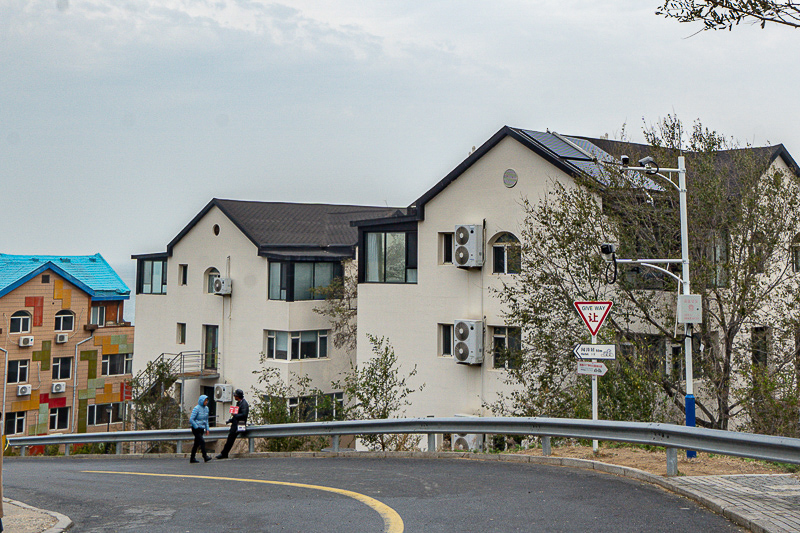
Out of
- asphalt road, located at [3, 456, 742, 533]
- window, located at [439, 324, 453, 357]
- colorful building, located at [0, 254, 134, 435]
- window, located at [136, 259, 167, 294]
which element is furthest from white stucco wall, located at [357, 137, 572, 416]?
colorful building, located at [0, 254, 134, 435]

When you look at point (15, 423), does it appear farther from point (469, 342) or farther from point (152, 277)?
point (469, 342)

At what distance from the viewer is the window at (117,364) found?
170ft

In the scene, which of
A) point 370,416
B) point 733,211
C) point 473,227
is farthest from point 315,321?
point 733,211

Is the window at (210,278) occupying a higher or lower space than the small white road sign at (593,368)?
higher

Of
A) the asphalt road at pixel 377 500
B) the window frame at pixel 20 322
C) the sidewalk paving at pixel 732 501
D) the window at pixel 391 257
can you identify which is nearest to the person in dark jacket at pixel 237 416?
the asphalt road at pixel 377 500

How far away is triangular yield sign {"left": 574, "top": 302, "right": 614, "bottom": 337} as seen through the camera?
525 inches

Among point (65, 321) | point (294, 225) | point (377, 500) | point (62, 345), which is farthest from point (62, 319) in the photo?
point (377, 500)

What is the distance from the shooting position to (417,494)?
10094mm

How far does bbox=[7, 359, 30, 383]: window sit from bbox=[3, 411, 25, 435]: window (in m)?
1.86

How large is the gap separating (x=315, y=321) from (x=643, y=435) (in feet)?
95.2

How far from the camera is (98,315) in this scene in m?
51.7

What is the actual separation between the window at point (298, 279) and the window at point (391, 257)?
635 centimetres

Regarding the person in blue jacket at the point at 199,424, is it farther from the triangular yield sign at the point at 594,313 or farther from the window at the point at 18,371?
the window at the point at 18,371

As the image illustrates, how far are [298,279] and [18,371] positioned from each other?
1901 cm
